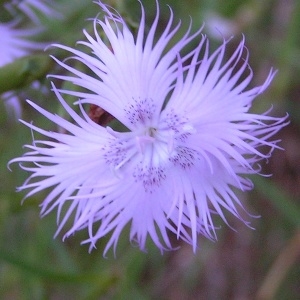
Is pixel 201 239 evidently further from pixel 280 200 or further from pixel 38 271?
pixel 38 271

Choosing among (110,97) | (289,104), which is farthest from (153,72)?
(289,104)

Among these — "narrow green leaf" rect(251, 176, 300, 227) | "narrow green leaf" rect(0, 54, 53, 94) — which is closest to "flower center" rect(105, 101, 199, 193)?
"narrow green leaf" rect(0, 54, 53, 94)

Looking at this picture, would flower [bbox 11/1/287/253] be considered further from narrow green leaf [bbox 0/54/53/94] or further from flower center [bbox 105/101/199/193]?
narrow green leaf [bbox 0/54/53/94]

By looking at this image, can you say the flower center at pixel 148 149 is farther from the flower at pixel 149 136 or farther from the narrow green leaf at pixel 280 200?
the narrow green leaf at pixel 280 200

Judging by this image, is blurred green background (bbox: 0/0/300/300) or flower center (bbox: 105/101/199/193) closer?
flower center (bbox: 105/101/199/193)

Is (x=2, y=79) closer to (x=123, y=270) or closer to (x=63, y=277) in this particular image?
(x=63, y=277)

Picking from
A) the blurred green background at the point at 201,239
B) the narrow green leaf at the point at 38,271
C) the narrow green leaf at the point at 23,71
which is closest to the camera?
the narrow green leaf at the point at 23,71

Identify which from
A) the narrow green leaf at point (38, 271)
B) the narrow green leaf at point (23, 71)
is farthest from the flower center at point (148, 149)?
the narrow green leaf at point (38, 271)
